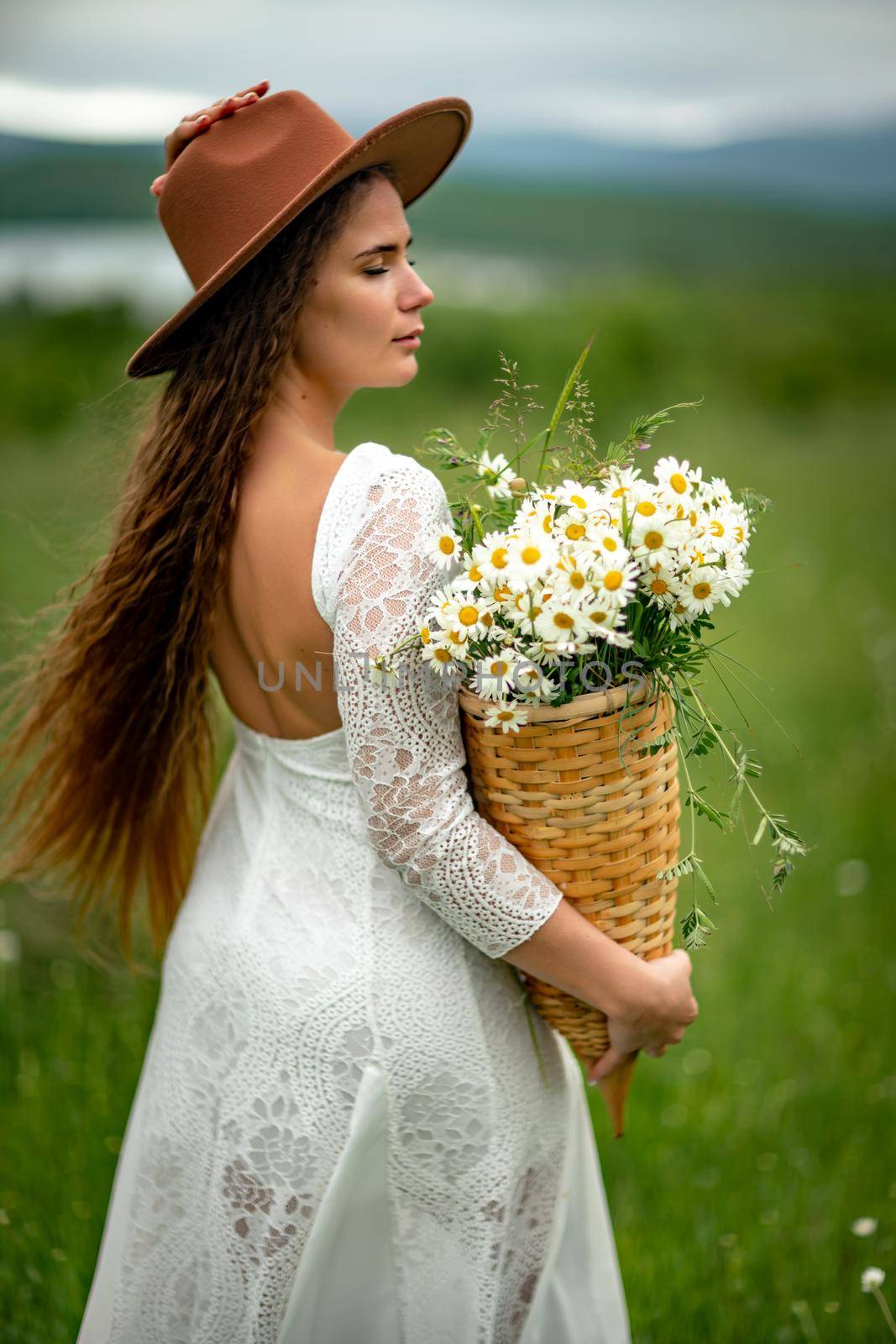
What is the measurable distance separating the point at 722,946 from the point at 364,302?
2.74 meters

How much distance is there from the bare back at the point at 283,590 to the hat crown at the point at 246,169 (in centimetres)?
29

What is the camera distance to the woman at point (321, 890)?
1436 millimetres

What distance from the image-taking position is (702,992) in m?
3.46

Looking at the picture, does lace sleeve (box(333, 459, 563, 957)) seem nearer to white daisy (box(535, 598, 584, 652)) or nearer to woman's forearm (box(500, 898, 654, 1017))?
woman's forearm (box(500, 898, 654, 1017))

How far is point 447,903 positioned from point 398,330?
0.80 meters

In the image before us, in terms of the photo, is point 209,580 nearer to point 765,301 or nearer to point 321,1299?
point 321,1299

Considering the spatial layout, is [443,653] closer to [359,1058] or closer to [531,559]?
[531,559]

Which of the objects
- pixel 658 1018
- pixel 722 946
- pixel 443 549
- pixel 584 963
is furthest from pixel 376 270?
pixel 722 946

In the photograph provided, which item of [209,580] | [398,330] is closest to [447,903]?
[209,580]

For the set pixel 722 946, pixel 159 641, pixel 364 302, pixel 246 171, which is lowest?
pixel 722 946

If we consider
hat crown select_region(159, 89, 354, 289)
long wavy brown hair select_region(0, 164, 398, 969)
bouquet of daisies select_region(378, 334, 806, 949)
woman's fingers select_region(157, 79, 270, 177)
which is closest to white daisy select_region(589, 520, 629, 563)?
bouquet of daisies select_region(378, 334, 806, 949)

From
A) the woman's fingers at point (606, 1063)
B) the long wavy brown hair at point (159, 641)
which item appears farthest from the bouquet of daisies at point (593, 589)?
the long wavy brown hair at point (159, 641)

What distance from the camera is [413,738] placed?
141cm

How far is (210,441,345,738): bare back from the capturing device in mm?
1485
